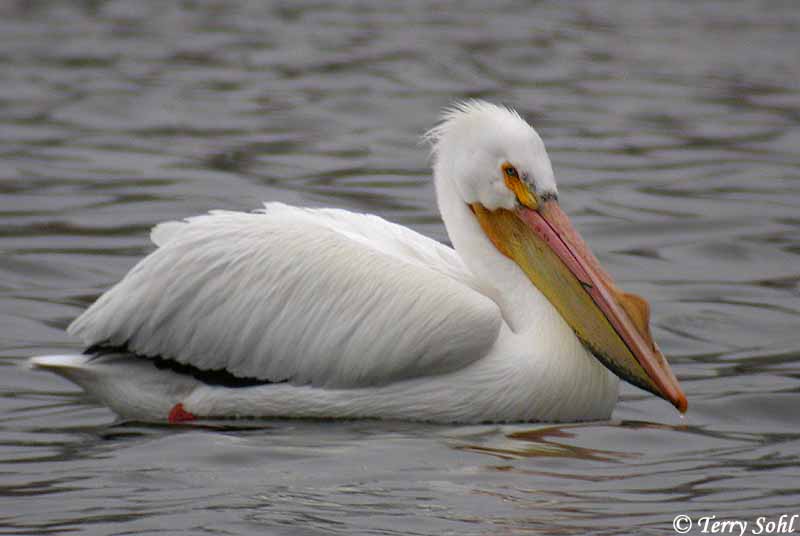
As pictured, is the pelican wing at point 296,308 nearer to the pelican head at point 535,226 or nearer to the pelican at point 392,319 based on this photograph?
the pelican at point 392,319

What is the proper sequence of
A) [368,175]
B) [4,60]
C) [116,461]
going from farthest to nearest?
[4,60], [368,175], [116,461]

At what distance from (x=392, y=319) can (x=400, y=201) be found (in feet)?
12.5

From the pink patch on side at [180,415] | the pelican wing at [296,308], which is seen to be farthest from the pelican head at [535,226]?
the pink patch on side at [180,415]

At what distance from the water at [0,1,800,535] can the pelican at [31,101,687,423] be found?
122mm

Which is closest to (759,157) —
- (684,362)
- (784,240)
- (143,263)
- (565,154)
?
(565,154)

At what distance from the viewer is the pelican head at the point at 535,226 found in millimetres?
5434

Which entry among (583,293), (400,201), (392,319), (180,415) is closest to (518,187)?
(583,293)

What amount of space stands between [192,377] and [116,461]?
66 centimetres

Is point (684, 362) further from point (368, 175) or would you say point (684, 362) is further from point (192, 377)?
point (368, 175)

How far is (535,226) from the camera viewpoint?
5641 millimetres

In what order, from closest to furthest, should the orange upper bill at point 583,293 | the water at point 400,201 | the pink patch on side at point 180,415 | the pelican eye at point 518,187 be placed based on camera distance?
the water at point 400,201 → the orange upper bill at point 583,293 → the pink patch on side at point 180,415 → the pelican eye at point 518,187

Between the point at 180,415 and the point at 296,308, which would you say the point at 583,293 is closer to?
the point at 296,308

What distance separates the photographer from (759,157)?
10305mm

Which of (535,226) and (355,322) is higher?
(535,226)
